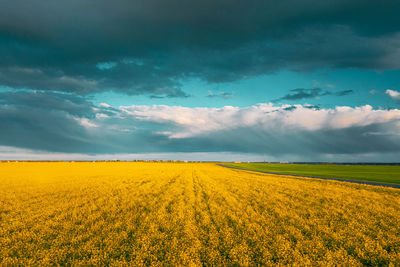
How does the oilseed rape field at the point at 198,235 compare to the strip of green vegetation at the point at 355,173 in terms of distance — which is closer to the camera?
the oilseed rape field at the point at 198,235

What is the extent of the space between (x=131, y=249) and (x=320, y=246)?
8.80m

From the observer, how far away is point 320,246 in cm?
930

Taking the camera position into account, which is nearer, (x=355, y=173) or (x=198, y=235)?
(x=198, y=235)

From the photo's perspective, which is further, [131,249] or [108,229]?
[108,229]

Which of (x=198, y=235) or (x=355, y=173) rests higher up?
(x=198, y=235)

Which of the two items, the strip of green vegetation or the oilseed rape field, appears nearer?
the oilseed rape field

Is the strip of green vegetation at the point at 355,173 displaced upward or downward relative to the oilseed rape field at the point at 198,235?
downward

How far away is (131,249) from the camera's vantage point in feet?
28.4

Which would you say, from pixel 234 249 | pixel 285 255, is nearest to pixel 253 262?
pixel 234 249

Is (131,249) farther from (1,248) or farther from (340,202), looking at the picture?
(340,202)

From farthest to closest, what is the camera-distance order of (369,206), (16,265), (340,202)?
(340,202), (369,206), (16,265)

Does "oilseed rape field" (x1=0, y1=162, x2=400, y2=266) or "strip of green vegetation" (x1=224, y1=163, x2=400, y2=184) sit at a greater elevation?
"oilseed rape field" (x1=0, y1=162, x2=400, y2=266)

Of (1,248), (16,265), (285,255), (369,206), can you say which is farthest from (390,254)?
(1,248)

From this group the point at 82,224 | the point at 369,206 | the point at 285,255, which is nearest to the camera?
the point at 285,255
